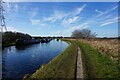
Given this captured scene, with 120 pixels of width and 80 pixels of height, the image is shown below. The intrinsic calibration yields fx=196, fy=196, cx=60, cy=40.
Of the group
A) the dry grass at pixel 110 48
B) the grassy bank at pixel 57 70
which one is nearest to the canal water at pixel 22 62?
Answer: the grassy bank at pixel 57 70

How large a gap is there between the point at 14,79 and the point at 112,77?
778 cm

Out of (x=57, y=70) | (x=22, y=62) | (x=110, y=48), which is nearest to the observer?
(x=57, y=70)

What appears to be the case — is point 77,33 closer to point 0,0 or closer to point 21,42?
point 21,42

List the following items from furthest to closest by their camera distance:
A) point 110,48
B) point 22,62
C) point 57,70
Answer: point 110,48 < point 22,62 < point 57,70

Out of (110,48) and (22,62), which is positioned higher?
(110,48)

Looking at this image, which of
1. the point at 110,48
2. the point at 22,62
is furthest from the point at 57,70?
the point at 110,48

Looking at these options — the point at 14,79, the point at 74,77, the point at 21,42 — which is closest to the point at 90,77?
the point at 74,77

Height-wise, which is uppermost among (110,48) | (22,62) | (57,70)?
(110,48)

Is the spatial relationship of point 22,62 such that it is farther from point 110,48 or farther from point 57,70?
point 110,48

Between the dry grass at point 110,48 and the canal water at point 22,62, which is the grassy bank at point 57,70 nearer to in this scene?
the canal water at point 22,62

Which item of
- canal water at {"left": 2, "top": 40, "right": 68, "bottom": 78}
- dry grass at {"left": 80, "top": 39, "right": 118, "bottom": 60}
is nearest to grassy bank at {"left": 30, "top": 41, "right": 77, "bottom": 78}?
canal water at {"left": 2, "top": 40, "right": 68, "bottom": 78}

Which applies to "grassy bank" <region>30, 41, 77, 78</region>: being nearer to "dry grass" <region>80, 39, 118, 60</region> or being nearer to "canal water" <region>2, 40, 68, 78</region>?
"canal water" <region>2, 40, 68, 78</region>

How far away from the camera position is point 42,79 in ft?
44.7

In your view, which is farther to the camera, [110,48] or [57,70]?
[110,48]
